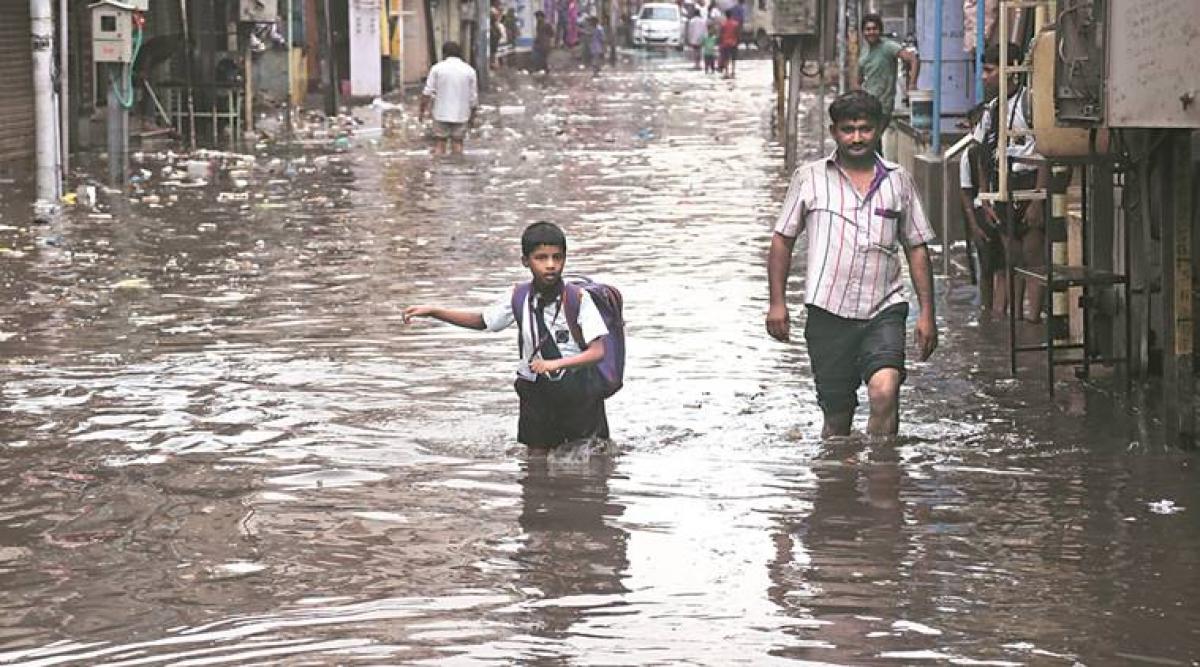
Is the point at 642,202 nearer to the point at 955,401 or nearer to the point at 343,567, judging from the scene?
the point at 955,401

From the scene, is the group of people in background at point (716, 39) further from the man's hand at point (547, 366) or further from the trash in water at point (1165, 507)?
the trash in water at point (1165, 507)

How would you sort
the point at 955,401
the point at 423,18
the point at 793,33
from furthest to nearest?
the point at 423,18 < the point at 793,33 < the point at 955,401

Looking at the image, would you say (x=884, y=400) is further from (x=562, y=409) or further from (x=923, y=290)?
(x=562, y=409)

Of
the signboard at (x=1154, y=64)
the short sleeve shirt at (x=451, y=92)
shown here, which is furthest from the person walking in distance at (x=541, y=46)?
the signboard at (x=1154, y=64)

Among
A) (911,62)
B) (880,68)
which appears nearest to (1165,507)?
(911,62)

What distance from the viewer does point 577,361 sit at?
325 inches

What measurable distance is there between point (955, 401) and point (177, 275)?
6772mm

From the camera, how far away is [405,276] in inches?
605

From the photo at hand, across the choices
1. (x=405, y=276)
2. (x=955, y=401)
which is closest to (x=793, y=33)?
(x=405, y=276)

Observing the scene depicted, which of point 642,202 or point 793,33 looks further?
point 793,33

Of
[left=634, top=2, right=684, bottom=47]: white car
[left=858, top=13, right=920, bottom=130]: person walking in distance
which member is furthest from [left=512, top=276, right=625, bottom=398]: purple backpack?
[left=634, top=2, right=684, bottom=47]: white car

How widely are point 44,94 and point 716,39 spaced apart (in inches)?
1625

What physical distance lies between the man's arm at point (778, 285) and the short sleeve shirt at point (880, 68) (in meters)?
12.1

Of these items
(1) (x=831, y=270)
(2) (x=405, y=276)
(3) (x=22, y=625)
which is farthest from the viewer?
(2) (x=405, y=276)
